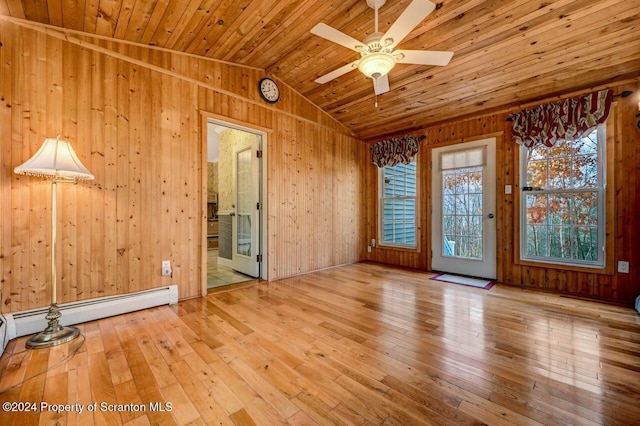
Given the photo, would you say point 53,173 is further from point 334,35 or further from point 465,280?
point 465,280

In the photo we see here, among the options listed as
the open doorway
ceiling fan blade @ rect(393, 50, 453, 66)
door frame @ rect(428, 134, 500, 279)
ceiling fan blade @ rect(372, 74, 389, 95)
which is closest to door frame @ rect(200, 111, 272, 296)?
the open doorway

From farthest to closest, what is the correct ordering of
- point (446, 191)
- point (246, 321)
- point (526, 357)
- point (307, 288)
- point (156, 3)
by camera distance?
point (446, 191) → point (307, 288) → point (246, 321) → point (156, 3) → point (526, 357)

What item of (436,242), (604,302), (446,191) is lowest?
(604,302)

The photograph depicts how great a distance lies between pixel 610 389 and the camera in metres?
1.50

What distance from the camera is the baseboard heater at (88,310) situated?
2.09 meters

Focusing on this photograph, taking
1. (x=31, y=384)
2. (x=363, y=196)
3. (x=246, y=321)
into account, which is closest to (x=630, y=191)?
(x=363, y=196)

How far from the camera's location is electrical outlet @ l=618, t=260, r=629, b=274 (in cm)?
294

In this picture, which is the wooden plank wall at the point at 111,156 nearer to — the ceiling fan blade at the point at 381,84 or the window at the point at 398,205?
the ceiling fan blade at the point at 381,84

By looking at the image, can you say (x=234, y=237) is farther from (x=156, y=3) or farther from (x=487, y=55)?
(x=487, y=55)

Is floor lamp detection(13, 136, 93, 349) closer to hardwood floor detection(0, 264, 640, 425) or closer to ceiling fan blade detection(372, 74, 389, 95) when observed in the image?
hardwood floor detection(0, 264, 640, 425)

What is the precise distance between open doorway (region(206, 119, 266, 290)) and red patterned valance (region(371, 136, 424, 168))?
2.32 m

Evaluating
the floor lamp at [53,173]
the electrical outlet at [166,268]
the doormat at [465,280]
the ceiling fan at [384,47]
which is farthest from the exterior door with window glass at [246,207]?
the doormat at [465,280]

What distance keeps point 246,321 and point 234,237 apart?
7.25 feet

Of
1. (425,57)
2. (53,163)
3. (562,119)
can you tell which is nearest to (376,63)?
(425,57)
